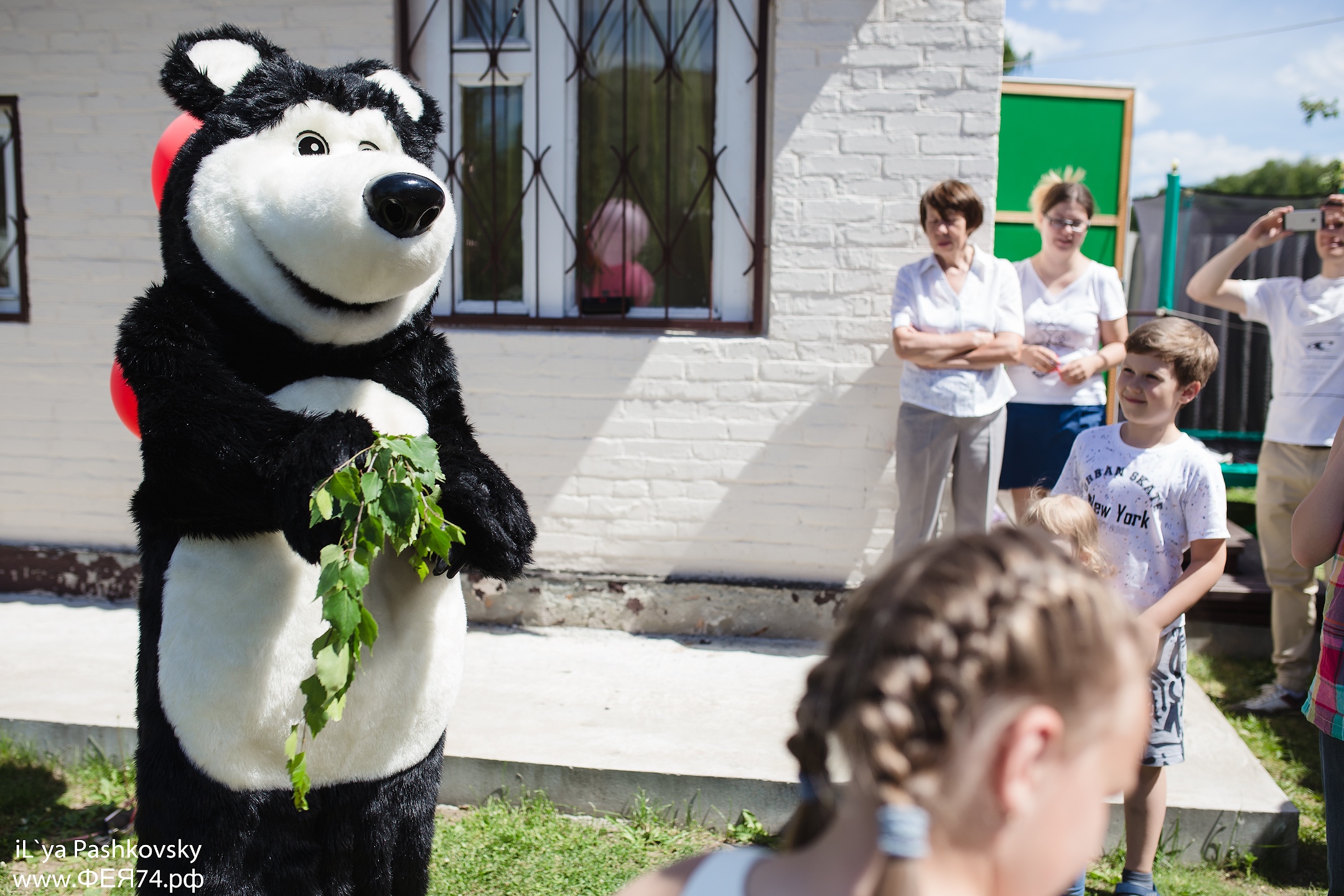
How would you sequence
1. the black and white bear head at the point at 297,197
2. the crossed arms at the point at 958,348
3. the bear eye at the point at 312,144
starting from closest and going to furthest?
the black and white bear head at the point at 297,197, the bear eye at the point at 312,144, the crossed arms at the point at 958,348

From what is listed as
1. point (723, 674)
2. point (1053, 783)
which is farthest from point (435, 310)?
point (1053, 783)

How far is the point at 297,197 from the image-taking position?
180cm

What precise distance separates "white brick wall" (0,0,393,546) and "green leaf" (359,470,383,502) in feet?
10.7

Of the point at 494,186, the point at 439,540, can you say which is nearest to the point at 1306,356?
the point at 494,186

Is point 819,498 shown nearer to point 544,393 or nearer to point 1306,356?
point 544,393

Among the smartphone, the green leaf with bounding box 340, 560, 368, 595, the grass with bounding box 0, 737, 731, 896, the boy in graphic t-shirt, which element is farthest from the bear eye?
the smartphone

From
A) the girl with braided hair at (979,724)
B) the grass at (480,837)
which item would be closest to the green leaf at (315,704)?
the girl with braided hair at (979,724)

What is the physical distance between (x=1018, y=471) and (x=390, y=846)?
3057mm

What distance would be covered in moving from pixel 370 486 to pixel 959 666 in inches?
41.7

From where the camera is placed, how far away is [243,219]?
1860mm

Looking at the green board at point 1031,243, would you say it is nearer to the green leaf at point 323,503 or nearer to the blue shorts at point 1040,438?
the blue shorts at point 1040,438

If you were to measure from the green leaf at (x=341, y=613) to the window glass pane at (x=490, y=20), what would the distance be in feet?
11.0

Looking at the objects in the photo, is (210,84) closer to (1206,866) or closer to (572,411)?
(572,411)

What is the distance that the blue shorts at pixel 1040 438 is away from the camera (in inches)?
160
